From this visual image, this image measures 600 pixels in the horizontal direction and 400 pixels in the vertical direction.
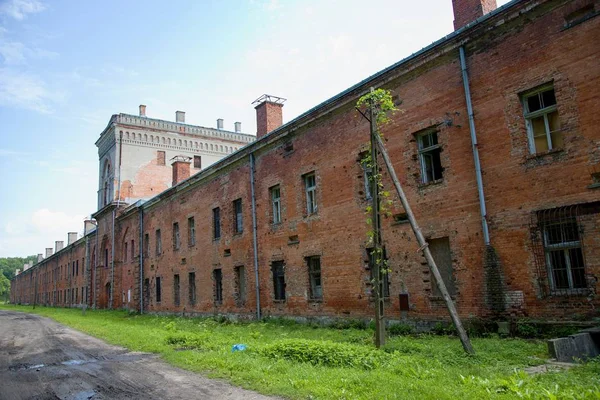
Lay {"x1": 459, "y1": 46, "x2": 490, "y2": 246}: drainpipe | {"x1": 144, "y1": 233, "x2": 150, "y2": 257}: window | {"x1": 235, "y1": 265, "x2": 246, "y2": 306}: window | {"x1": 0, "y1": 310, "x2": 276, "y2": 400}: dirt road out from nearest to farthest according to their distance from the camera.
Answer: {"x1": 0, "y1": 310, "x2": 276, "y2": 400}: dirt road → {"x1": 459, "y1": 46, "x2": 490, "y2": 246}: drainpipe → {"x1": 235, "y1": 265, "x2": 246, "y2": 306}: window → {"x1": 144, "y1": 233, "x2": 150, "y2": 257}: window

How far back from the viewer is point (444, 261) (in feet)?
38.6

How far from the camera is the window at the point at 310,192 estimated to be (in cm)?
1630

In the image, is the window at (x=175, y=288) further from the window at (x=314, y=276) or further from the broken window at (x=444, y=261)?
the broken window at (x=444, y=261)

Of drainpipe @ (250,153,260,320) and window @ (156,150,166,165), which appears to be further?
window @ (156,150,166,165)

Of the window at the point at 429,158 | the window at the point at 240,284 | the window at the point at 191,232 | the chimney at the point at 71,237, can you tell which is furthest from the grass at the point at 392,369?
the chimney at the point at 71,237

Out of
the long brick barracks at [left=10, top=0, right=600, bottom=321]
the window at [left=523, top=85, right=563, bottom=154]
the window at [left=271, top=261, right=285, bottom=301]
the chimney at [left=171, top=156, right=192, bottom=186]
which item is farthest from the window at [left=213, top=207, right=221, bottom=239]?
the window at [left=523, top=85, right=563, bottom=154]

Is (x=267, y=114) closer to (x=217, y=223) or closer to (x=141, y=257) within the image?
(x=217, y=223)

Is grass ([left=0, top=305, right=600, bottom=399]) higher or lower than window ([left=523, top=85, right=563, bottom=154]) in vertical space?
lower

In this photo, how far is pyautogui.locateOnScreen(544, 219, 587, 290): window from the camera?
9.22 m

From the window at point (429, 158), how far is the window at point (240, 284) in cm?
1037

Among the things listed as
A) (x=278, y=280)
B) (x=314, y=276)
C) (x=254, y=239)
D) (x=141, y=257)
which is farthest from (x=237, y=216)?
(x=141, y=257)

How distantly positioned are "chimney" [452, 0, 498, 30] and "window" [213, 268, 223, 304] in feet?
49.1

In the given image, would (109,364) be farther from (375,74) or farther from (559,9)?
(559,9)

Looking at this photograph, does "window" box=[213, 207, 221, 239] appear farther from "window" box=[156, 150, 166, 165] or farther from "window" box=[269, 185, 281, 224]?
"window" box=[156, 150, 166, 165]
